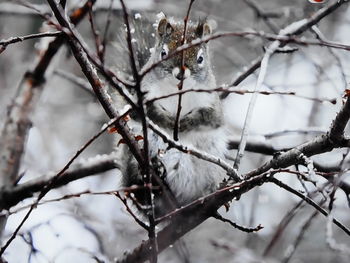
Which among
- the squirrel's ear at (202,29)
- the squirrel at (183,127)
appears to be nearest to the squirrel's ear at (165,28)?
the squirrel at (183,127)

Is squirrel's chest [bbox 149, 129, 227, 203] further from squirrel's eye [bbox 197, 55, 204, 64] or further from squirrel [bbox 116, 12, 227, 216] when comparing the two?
squirrel's eye [bbox 197, 55, 204, 64]

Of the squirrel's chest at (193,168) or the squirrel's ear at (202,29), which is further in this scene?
the squirrel's ear at (202,29)

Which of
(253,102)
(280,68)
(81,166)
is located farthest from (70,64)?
(253,102)

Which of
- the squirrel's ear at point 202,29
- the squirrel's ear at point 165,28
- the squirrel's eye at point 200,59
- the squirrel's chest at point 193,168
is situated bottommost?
the squirrel's chest at point 193,168

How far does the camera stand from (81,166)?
271cm

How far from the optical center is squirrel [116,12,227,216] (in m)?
2.35

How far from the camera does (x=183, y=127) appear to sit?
238 centimetres

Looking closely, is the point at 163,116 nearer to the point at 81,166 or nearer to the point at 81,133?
the point at 81,166

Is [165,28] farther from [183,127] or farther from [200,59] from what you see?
[183,127]

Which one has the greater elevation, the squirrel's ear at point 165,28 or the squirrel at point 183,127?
the squirrel's ear at point 165,28

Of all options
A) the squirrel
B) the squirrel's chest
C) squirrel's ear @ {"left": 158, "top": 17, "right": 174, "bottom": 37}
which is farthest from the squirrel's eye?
the squirrel's chest

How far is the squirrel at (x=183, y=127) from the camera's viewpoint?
7.72ft

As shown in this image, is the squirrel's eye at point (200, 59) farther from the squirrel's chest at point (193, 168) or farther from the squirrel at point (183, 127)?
the squirrel's chest at point (193, 168)

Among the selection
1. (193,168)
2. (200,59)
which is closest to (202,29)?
(200,59)
